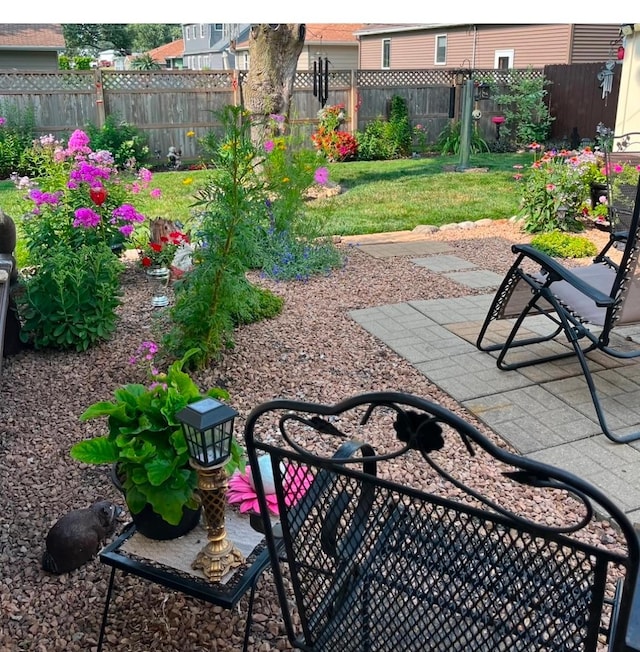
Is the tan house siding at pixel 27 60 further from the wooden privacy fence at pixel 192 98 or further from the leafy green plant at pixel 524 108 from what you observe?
the leafy green plant at pixel 524 108

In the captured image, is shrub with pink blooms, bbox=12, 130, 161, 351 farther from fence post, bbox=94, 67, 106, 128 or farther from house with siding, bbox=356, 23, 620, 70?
house with siding, bbox=356, 23, 620, 70

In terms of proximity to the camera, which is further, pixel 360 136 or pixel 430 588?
pixel 360 136

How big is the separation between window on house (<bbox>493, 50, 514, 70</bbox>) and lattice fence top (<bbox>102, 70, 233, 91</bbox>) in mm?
8332

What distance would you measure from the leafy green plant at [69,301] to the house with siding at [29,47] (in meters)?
14.9

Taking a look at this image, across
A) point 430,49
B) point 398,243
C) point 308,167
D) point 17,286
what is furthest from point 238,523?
point 430,49

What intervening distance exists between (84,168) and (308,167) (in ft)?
5.78

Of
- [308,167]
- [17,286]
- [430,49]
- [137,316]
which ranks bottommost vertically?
[137,316]

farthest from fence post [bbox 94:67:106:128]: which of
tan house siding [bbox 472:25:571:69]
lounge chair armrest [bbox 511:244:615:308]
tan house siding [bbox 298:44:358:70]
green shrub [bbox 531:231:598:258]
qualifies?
tan house siding [bbox 298:44:358:70]

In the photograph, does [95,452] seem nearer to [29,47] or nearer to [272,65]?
[272,65]

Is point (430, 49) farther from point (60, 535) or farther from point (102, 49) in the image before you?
point (102, 49)

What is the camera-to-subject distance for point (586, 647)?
3.55 feet

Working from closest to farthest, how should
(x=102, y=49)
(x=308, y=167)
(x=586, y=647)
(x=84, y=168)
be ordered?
(x=586, y=647) → (x=84, y=168) → (x=308, y=167) → (x=102, y=49)

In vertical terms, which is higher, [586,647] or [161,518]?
[586,647]

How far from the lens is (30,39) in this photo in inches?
648
